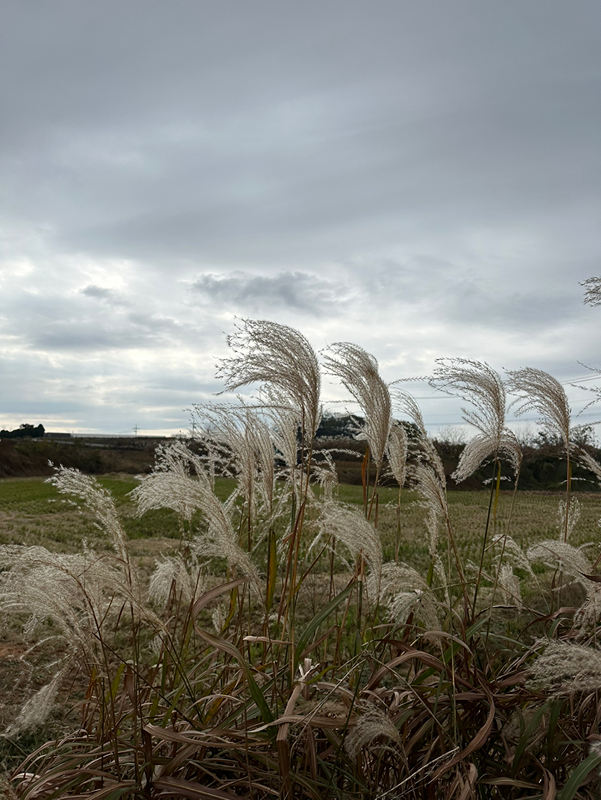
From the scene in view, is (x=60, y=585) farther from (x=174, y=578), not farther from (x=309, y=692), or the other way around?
(x=309, y=692)

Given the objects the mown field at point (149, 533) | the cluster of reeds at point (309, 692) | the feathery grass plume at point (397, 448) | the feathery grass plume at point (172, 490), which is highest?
the feathery grass plume at point (397, 448)

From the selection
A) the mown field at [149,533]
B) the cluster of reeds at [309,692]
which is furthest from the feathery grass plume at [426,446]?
the mown field at [149,533]

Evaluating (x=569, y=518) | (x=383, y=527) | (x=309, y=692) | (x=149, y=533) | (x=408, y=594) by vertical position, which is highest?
(x=569, y=518)

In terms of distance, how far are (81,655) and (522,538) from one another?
829 cm

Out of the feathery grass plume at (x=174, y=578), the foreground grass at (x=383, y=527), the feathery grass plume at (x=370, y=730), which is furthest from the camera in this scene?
the foreground grass at (x=383, y=527)

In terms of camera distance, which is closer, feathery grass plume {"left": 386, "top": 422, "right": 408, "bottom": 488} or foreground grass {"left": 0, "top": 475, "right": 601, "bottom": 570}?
feathery grass plume {"left": 386, "top": 422, "right": 408, "bottom": 488}

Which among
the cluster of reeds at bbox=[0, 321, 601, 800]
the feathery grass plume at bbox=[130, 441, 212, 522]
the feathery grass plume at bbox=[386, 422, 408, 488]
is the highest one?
the feathery grass plume at bbox=[386, 422, 408, 488]

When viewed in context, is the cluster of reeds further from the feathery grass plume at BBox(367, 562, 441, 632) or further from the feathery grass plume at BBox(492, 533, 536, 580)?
the feathery grass plume at BBox(492, 533, 536, 580)

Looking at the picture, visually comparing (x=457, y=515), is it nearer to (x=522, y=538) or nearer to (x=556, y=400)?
(x=522, y=538)

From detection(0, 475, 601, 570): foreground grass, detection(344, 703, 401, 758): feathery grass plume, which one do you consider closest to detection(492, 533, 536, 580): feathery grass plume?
detection(344, 703, 401, 758): feathery grass plume

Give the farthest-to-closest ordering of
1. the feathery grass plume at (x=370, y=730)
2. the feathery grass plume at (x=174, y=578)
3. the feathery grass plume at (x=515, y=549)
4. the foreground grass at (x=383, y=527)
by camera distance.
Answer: the foreground grass at (x=383, y=527), the feathery grass plume at (x=515, y=549), the feathery grass plume at (x=174, y=578), the feathery grass plume at (x=370, y=730)

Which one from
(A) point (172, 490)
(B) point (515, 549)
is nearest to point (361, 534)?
(A) point (172, 490)

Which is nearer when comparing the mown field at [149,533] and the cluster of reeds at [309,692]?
the cluster of reeds at [309,692]

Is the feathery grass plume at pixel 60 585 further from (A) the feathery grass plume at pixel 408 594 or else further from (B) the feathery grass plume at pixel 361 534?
(A) the feathery grass plume at pixel 408 594
